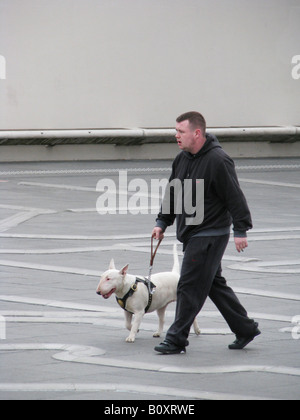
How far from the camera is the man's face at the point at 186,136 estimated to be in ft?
A: 27.1

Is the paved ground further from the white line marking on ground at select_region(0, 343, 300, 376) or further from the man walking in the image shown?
the man walking

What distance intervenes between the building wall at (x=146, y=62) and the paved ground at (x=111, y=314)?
25.1ft

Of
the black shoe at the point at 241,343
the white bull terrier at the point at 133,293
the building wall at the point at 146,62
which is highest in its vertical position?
the building wall at the point at 146,62

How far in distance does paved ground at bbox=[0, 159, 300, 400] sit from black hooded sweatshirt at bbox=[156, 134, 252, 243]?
3.17 ft

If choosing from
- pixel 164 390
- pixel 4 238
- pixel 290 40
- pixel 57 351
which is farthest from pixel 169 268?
pixel 290 40

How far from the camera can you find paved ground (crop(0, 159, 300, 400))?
713 centimetres

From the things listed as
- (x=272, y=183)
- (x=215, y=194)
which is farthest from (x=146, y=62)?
(x=215, y=194)

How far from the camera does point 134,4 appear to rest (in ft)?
88.0

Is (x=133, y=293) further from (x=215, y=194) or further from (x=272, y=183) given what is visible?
(x=272, y=183)

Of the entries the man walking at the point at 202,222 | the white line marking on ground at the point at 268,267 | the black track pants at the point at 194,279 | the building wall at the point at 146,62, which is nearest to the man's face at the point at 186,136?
the man walking at the point at 202,222

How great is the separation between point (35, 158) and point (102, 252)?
1320 cm

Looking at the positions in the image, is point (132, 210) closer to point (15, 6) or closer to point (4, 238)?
point (4, 238)

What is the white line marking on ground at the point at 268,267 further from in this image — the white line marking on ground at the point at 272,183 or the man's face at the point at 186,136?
the white line marking on ground at the point at 272,183

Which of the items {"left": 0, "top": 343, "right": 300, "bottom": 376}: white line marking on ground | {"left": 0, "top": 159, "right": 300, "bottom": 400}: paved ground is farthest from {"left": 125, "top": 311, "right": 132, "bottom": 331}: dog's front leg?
{"left": 0, "top": 343, "right": 300, "bottom": 376}: white line marking on ground
